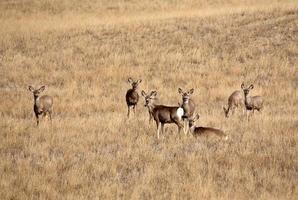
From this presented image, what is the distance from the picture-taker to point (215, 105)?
A: 20.7m

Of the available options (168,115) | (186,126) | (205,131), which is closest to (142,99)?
(186,126)

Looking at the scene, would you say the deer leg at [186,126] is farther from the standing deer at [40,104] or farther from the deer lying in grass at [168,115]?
the standing deer at [40,104]

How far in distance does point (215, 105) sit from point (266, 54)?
34.1 feet

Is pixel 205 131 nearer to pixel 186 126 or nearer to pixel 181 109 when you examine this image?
pixel 181 109

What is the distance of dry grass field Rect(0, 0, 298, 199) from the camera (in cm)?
1059

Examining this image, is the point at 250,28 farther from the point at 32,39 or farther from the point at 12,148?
the point at 12,148

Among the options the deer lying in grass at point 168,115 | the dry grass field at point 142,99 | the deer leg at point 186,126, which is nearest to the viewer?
the dry grass field at point 142,99

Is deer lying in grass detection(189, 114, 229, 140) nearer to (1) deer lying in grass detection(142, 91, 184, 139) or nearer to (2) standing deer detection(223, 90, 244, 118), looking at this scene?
(1) deer lying in grass detection(142, 91, 184, 139)

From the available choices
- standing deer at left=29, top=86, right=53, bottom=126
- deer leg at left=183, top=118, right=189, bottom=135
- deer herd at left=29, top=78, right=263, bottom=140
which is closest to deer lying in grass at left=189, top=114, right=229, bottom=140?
deer herd at left=29, top=78, right=263, bottom=140

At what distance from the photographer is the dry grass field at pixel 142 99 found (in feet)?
34.8

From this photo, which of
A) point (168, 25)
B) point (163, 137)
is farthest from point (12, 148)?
point (168, 25)

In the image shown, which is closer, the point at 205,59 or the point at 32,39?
the point at 205,59

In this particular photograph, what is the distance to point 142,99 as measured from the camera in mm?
21812

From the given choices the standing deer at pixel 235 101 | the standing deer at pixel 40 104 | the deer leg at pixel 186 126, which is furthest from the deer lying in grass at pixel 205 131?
the standing deer at pixel 40 104
